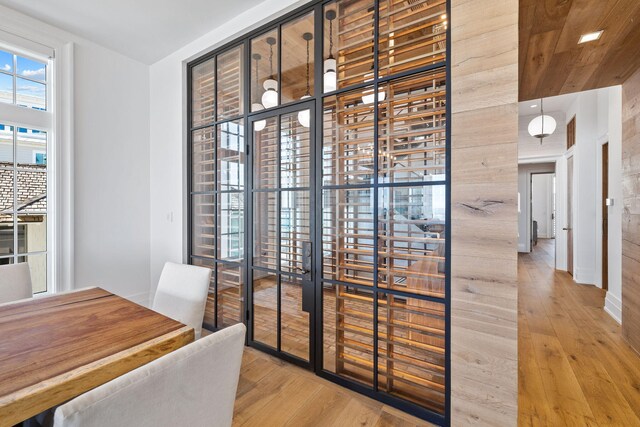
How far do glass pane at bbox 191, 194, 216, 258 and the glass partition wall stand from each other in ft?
0.35

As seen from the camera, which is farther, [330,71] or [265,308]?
[265,308]

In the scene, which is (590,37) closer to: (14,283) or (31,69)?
(14,283)

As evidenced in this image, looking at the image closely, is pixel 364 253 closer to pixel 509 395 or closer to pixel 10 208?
pixel 509 395

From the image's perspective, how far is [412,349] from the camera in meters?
1.74

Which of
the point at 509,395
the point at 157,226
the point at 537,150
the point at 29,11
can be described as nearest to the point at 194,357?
the point at 509,395

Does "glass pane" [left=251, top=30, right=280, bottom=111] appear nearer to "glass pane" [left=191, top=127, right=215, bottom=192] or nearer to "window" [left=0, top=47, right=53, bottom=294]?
"glass pane" [left=191, top=127, right=215, bottom=192]

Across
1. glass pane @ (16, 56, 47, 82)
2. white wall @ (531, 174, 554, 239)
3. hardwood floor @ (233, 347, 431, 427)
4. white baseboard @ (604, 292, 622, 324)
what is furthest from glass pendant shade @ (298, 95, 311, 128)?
white wall @ (531, 174, 554, 239)

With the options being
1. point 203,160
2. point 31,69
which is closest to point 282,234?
point 203,160

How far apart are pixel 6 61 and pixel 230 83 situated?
194 centimetres

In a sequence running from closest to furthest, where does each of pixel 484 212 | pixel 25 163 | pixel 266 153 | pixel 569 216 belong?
1. pixel 484 212
2. pixel 266 153
3. pixel 25 163
4. pixel 569 216

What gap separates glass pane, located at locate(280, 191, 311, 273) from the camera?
2.19 meters

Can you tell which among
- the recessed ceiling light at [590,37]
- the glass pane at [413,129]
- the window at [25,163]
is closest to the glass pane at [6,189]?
the window at [25,163]

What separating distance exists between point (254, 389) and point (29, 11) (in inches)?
141

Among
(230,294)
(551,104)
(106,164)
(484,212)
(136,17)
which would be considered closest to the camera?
(484,212)
